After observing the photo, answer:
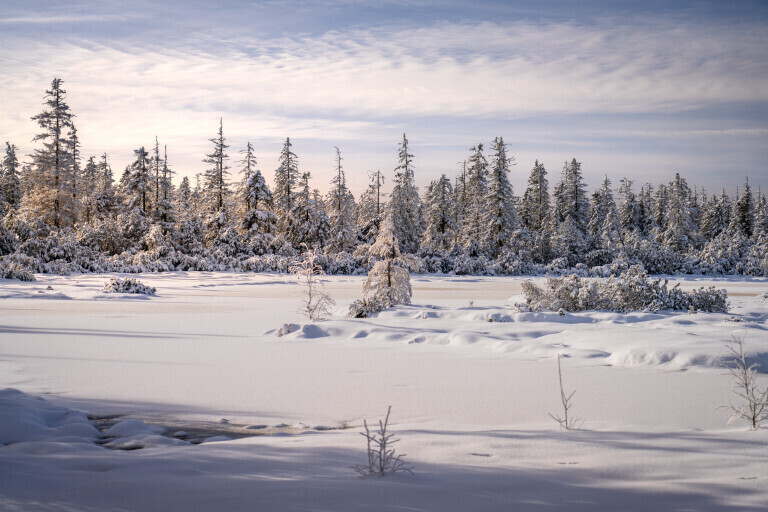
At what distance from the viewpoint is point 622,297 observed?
46.7 ft

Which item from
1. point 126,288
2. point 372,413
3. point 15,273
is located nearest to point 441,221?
point 126,288

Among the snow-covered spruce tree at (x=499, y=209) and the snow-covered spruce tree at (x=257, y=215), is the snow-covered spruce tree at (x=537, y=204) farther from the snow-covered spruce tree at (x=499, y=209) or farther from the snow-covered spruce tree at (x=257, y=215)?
the snow-covered spruce tree at (x=257, y=215)

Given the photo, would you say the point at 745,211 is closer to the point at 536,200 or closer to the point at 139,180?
the point at 536,200

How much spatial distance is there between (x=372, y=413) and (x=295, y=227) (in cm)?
3719

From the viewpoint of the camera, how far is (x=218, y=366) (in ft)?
25.8

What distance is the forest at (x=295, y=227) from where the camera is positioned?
32312 mm

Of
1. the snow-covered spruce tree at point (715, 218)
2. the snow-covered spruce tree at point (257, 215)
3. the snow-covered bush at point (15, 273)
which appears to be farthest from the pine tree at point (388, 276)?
the snow-covered spruce tree at point (715, 218)

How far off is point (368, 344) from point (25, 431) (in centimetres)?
613

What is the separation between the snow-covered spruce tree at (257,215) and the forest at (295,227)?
3.3 inches

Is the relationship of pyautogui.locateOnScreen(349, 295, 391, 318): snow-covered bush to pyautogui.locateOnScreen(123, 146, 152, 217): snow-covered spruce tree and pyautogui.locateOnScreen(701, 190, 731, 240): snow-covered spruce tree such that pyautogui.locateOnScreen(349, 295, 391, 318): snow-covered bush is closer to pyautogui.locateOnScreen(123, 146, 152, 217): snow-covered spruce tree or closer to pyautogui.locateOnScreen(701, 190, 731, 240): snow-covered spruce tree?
pyautogui.locateOnScreen(123, 146, 152, 217): snow-covered spruce tree

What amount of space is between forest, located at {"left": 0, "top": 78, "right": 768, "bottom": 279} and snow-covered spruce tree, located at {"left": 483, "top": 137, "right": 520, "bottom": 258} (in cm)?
9

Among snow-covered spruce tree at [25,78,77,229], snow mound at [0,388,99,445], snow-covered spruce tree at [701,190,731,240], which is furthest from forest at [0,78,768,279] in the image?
snow mound at [0,388,99,445]

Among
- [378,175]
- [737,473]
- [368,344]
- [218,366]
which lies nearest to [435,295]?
[368,344]

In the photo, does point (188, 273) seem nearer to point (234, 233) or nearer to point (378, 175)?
point (234, 233)
